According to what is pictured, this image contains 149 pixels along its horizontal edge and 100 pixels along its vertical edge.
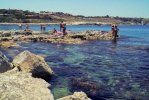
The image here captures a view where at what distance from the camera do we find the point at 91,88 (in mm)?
18828

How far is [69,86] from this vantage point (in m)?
19.2

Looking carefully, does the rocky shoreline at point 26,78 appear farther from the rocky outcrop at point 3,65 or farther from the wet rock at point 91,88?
the wet rock at point 91,88

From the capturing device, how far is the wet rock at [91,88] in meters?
17.4

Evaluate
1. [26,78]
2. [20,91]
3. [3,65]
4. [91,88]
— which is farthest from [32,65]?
[20,91]

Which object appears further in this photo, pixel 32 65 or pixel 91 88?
pixel 32 65

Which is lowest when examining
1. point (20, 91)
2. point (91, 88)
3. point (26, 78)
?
point (91, 88)

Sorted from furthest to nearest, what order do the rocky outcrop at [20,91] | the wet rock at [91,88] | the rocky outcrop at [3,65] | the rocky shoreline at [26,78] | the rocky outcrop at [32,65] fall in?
the rocky outcrop at [32,65] → the rocky outcrop at [3,65] → the wet rock at [91,88] → the rocky shoreline at [26,78] → the rocky outcrop at [20,91]

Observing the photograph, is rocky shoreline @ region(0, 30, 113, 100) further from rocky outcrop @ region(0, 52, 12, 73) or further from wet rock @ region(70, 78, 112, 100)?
wet rock @ region(70, 78, 112, 100)

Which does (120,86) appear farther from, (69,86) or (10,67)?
(10,67)

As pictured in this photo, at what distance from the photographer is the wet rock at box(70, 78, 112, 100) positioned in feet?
57.0

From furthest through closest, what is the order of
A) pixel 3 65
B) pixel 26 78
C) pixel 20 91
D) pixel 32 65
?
1. pixel 32 65
2. pixel 3 65
3. pixel 26 78
4. pixel 20 91

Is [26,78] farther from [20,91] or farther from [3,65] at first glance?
[3,65]

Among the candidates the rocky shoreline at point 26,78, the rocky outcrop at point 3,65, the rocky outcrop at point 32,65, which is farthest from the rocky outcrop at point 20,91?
the rocky outcrop at point 32,65

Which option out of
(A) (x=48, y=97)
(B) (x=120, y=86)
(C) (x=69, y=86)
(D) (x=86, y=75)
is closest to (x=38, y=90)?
(A) (x=48, y=97)
